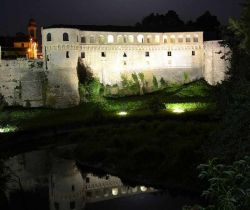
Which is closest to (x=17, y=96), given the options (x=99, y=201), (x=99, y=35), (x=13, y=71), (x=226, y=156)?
(x=13, y=71)

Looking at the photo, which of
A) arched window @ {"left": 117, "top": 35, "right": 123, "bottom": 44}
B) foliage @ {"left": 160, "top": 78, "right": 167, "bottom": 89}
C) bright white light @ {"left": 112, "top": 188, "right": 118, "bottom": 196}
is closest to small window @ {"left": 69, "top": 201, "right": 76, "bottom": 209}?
bright white light @ {"left": 112, "top": 188, "right": 118, "bottom": 196}

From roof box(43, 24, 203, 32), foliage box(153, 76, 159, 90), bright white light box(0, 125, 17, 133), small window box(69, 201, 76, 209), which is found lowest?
small window box(69, 201, 76, 209)

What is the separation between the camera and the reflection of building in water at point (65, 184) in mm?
26750

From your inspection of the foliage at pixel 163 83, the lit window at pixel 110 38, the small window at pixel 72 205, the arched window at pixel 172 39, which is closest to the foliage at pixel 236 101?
the small window at pixel 72 205

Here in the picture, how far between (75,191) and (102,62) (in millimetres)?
33381

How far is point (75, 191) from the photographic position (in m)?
28.3

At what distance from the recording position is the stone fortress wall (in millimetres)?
55094

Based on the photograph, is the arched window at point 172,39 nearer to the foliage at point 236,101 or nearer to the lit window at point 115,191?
the lit window at point 115,191

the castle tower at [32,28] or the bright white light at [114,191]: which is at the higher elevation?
the castle tower at [32,28]

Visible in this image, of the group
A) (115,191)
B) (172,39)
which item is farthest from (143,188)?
(172,39)

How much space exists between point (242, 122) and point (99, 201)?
421 inches

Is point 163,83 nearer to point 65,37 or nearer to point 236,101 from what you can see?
point 65,37

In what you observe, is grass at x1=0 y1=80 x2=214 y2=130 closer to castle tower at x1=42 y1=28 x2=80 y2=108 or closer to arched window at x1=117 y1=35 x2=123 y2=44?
castle tower at x1=42 y1=28 x2=80 y2=108

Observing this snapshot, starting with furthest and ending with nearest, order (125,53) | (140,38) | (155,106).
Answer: (140,38), (125,53), (155,106)
